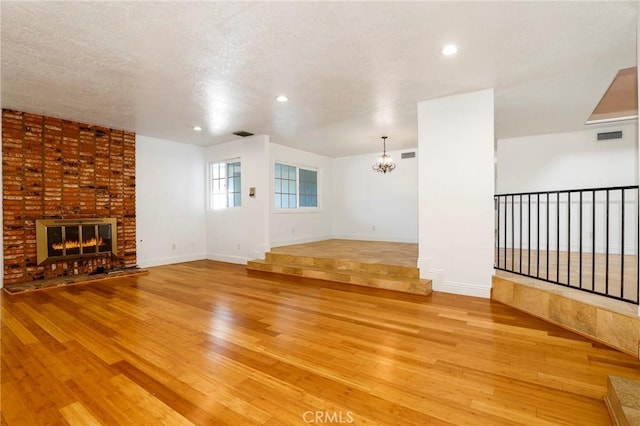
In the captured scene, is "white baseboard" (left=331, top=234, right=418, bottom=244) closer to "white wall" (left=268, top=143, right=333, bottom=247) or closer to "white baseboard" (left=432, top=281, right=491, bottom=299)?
"white wall" (left=268, top=143, right=333, bottom=247)

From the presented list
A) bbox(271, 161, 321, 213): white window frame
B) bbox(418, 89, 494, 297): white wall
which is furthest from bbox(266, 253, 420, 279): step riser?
bbox(271, 161, 321, 213): white window frame

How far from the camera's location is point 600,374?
210 cm

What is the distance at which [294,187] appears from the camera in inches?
311

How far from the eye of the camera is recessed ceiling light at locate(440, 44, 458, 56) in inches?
110

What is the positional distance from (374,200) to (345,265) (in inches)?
138

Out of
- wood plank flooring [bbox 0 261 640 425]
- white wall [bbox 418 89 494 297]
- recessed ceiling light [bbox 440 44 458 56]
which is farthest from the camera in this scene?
white wall [bbox 418 89 494 297]

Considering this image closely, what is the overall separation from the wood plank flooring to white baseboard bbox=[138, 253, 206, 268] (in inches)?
90.6

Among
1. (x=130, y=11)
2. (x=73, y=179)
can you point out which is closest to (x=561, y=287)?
(x=130, y=11)

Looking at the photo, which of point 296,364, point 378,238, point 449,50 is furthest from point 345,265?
point 449,50

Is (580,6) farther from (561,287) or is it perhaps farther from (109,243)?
(109,243)

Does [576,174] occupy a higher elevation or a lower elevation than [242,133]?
lower

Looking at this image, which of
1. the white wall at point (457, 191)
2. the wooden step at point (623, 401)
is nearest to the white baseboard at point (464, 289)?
the white wall at point (457, 191)

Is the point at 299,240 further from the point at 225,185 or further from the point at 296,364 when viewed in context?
the point at 296,364

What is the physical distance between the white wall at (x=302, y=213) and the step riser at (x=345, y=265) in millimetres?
1183
